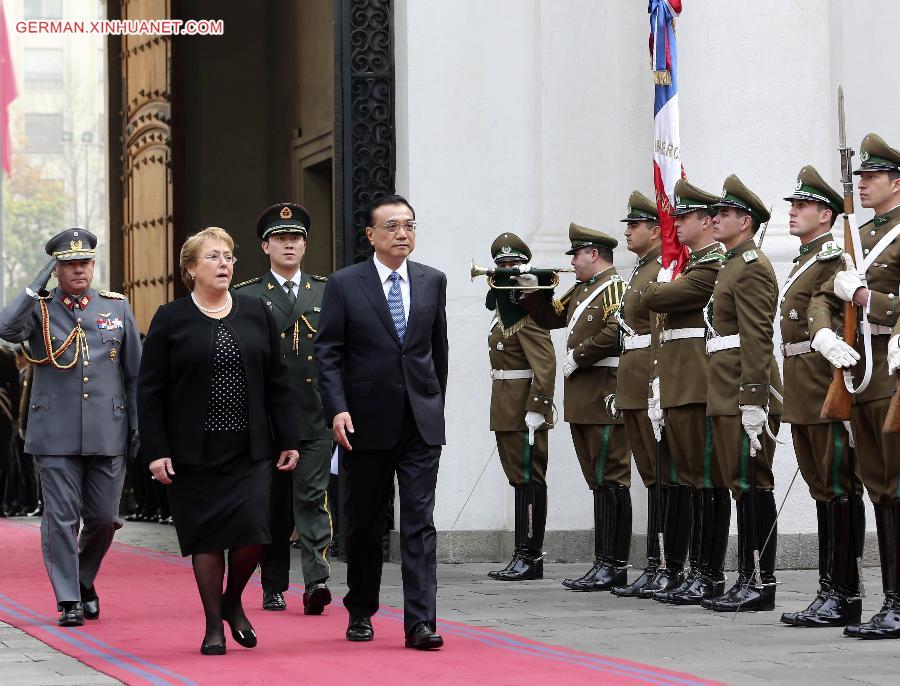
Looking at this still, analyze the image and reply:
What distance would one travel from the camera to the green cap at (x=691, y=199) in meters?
9.82

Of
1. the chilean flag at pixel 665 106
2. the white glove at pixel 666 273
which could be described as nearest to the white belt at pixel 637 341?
the white glove at pixel 666 273

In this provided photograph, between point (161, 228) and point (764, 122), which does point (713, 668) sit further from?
point (161, 228)

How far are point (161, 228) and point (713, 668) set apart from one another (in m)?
13.4

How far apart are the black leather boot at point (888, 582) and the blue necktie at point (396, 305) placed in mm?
2286

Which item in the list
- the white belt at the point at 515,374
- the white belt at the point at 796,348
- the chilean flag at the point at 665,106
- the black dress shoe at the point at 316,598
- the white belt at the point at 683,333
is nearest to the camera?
the white belt at the point at 796,348

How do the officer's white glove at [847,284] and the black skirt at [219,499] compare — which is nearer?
the black skirt at [219,499]

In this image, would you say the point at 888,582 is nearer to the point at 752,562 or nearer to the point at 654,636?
the point at 654,636

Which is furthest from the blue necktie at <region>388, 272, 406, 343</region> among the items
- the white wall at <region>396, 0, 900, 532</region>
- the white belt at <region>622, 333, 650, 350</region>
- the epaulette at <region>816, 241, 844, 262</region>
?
the white wall at <region>396, 0, 900, 532</region>

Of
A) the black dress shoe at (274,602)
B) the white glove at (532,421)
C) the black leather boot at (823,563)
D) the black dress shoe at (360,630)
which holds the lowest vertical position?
the black dress shoe at (274,602)

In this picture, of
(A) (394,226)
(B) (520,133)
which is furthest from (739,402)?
(B) (520,133)

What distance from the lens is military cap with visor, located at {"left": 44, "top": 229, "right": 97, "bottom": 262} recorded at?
944 cm

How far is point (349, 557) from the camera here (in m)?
8.46

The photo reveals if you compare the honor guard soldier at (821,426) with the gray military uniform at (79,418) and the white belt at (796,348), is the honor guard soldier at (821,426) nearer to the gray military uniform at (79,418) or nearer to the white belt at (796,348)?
the white belt at (796,348)

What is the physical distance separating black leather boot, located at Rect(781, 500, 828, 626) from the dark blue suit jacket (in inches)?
73.7
